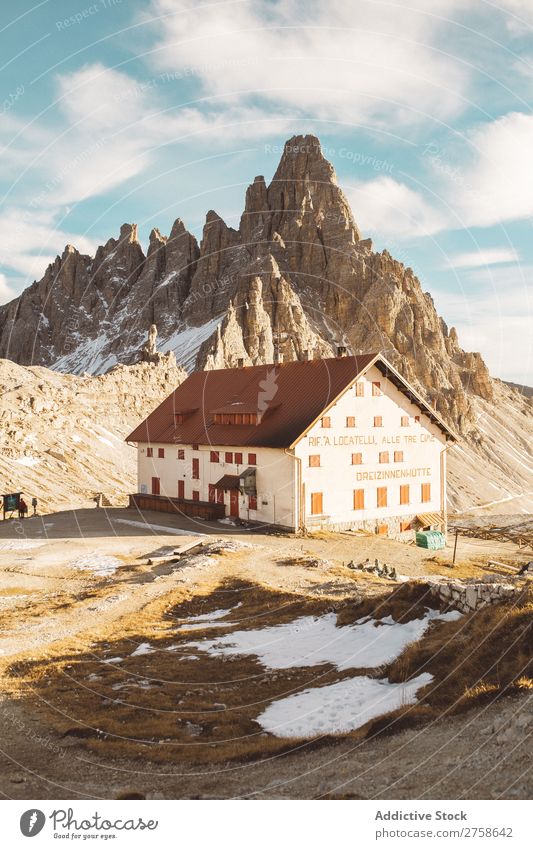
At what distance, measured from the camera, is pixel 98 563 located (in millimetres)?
32062

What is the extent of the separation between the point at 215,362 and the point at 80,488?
78683 mm

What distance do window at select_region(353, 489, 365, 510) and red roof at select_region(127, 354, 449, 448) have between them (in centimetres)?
645

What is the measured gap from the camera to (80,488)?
6066 cm

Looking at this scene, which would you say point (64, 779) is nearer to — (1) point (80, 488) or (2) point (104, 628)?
(2) point (104, 628)

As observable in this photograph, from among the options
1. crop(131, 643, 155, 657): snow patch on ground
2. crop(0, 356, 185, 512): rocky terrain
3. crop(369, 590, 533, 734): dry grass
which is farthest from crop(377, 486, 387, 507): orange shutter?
crop(369, 590, 533, 734): dry grass

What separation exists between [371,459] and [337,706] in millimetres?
30704

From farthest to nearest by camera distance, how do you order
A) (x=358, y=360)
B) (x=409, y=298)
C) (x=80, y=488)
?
(x=409, y=298) < (x=80, y=488) < (x=358, y=360)

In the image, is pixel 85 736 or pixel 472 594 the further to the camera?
pixel 472 594

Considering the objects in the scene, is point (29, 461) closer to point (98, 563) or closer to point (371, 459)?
point (98, 563)

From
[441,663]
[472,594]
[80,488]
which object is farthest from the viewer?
[80,488]

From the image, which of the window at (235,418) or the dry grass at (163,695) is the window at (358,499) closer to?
the window at (235,418)

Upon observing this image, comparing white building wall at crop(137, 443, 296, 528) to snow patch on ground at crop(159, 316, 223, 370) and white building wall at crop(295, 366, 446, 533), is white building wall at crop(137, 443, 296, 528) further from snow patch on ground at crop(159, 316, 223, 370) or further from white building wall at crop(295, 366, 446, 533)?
snow patch on ground at crop(159, 316, 223, 370)

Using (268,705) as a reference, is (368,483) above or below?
above

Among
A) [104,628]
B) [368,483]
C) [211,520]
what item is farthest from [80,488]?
[104,628]
